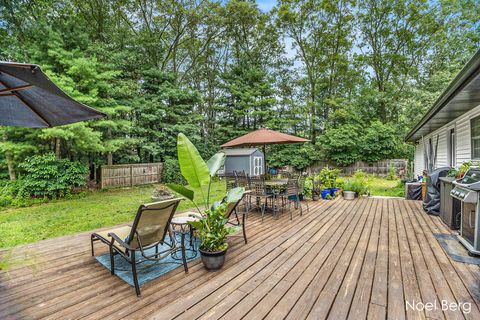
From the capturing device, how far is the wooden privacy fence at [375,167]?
15312mm

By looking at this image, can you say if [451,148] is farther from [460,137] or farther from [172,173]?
[172,173]

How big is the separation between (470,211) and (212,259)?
4119 mm

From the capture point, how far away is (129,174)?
12.5 meters

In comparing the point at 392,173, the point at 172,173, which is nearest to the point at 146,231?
the point at 172,173

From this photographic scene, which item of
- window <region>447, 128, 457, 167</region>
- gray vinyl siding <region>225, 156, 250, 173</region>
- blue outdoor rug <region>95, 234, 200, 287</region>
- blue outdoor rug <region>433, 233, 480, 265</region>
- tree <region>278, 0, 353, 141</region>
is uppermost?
tree <region>278, 0, 353, 141</region>

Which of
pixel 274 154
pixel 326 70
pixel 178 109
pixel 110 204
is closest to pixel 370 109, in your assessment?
pixel 326 70

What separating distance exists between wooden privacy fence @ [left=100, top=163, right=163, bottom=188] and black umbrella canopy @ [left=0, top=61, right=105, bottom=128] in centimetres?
873

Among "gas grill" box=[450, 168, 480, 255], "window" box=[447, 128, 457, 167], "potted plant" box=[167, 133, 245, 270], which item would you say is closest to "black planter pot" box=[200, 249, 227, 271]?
"potted plant" box=[167, 133, 245, 270]

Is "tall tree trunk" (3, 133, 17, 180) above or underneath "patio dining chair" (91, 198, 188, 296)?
above

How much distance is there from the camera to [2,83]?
2508mm

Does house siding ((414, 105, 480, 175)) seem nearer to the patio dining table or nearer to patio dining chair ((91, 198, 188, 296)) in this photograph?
the patio dining table

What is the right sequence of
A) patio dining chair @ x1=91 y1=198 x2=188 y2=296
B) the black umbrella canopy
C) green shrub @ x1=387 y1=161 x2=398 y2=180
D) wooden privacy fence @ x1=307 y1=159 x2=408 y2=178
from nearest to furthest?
the black umbrella canopy < patio dining chair @ x1=91 y1=198 x2=188 y2=296 < green shrub @ x1=387 y1=161 x2=398 y2=180 < wooden privacy fence @ x1=307 y1=159 x2=408 y2=178

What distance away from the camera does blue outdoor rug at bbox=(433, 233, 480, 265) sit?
→ 10.8ft

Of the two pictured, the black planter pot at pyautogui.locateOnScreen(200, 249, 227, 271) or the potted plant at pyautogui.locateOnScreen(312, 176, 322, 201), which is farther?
the potted plant at pyautogui.locateOnScreen(312, 176, 322, 201)
